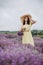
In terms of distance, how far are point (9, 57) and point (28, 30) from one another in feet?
18.7

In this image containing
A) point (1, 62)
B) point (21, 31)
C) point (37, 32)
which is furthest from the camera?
point (37, 32)

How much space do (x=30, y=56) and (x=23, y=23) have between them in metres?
5.17

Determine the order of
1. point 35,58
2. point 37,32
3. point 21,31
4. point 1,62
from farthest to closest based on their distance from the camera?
point 37,32, point 21,31, point 35,58, point 1,62

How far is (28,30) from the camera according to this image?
1258 centimetres

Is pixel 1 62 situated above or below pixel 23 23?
below

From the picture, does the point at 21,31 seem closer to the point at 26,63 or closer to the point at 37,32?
the point at 26,63

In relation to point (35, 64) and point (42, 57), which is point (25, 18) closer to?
point (42, 57)

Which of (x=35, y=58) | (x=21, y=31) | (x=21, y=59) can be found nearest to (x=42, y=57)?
(x=35, y=58)

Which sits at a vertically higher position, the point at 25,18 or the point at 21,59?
the point at 25,18

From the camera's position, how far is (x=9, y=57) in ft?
22.8

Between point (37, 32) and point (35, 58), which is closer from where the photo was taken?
point (35, 58)

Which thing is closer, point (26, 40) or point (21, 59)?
point (21, 59)

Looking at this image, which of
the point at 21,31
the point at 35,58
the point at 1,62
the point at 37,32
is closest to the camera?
the point at 1,62

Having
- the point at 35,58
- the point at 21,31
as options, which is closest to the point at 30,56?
the point at 35,58
